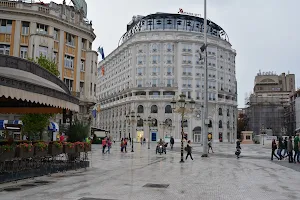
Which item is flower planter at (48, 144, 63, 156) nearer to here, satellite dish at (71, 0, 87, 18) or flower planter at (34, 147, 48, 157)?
flower planter at (34, 147, 48, 157)

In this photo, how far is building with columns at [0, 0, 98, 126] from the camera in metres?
35.4

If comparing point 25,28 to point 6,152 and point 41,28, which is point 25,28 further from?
point 6,152

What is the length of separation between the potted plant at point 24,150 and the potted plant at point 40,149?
0.40m

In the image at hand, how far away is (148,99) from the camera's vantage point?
81.4 meters

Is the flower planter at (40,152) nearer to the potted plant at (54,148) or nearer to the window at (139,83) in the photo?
the potted plant at (54,148)

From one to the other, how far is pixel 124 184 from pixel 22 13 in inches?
1235

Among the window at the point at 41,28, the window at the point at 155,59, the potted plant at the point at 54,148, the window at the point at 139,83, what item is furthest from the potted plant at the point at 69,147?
the window at the point at 155,59

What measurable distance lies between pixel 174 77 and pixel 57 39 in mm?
47743

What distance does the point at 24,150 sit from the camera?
1148 cm

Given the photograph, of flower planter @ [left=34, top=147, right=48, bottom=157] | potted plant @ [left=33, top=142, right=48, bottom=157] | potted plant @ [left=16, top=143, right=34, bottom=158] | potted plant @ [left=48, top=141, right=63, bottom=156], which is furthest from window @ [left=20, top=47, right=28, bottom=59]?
potted plant @ [left=16, top=143, right=34, bottom=158]

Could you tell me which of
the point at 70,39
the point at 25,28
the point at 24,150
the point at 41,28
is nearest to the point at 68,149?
the point at 24,150

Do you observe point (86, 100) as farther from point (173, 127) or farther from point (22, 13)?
point (173, 127)

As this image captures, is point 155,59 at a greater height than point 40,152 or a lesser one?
greater

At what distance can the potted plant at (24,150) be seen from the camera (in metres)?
11.2
